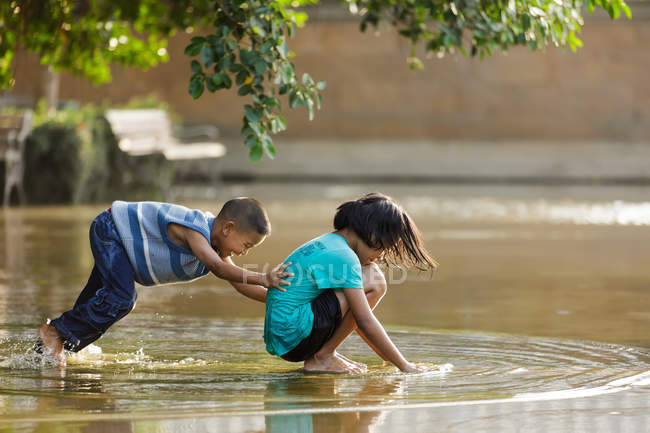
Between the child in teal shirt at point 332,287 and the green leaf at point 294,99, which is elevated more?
the green leaf at point 294,99

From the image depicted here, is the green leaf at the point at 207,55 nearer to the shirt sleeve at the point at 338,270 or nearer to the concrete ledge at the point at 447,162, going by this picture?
the shirt sleeve at the point at 338,270

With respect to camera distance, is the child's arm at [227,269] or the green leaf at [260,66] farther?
the green leaf at [260,66]

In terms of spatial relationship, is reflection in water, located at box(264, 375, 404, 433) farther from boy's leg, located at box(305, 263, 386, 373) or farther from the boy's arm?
the boy's arm

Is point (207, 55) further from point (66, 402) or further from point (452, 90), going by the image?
point (452, 90)

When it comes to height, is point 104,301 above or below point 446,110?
below

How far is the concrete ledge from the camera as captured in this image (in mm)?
22469

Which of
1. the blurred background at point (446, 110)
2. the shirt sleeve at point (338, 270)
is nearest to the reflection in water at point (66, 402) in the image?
the shirt sleeve at point (338, 270)

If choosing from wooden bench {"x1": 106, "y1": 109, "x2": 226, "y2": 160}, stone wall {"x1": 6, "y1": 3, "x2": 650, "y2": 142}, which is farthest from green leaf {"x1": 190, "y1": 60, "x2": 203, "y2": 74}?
stone wall {"x1": 6, "y1": 3, "x2": 650, "y2": 142}

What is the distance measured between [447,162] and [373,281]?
57.7ft

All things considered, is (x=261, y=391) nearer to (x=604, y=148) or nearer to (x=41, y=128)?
(x=41, y=128)

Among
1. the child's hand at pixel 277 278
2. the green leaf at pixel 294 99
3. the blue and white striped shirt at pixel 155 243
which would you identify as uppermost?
the green leaf at pixel 294 99

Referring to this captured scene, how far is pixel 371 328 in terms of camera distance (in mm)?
5051

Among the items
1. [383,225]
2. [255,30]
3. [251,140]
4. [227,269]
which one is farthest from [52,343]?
[255,30]

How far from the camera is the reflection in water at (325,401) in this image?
397 centimetres
